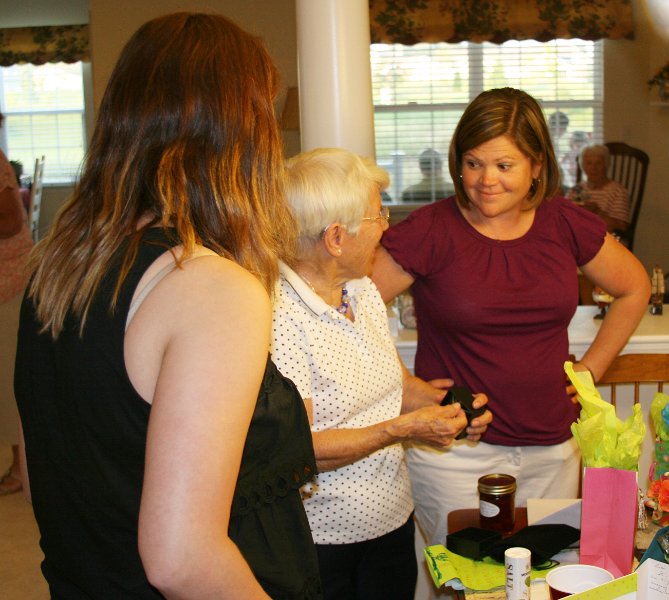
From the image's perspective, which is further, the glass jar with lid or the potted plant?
the potted plant

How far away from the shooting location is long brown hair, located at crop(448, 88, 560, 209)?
6.48ft

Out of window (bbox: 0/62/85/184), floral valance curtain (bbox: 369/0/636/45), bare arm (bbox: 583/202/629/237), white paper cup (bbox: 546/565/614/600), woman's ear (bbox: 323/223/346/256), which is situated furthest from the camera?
window (bbox: 0/62/85/184)

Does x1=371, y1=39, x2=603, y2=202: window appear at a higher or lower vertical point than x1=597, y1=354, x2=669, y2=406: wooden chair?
higher

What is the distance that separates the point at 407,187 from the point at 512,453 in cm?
582

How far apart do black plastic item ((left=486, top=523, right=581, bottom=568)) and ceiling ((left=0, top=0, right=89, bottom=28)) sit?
7.25 m

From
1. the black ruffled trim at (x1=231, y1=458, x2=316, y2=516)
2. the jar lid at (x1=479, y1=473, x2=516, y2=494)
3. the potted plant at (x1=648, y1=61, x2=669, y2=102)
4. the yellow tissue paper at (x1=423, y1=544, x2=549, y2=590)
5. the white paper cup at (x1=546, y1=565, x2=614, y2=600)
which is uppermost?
the potted plant at (x1=648, y1=61, x2=669, y2=102)

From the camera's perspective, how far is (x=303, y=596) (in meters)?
1.12

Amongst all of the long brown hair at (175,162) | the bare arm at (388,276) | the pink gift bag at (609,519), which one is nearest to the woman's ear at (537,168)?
the bare arm at (388,276)

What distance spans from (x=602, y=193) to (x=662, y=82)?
1.22 m

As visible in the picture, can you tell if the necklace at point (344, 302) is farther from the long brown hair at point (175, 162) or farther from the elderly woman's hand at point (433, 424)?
the long brown hair at point (175, 162)

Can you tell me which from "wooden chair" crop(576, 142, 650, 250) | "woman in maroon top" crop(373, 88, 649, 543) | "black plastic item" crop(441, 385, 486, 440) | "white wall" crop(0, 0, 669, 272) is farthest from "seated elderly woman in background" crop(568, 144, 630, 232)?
"black plastic item" crop(441, 385, 486, 440)

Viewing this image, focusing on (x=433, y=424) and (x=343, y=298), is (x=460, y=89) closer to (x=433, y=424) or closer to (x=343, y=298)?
(x=343, y=298)

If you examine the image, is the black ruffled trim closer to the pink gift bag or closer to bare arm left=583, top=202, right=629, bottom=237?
the pink gift bag

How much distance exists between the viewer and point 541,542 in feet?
4.82
